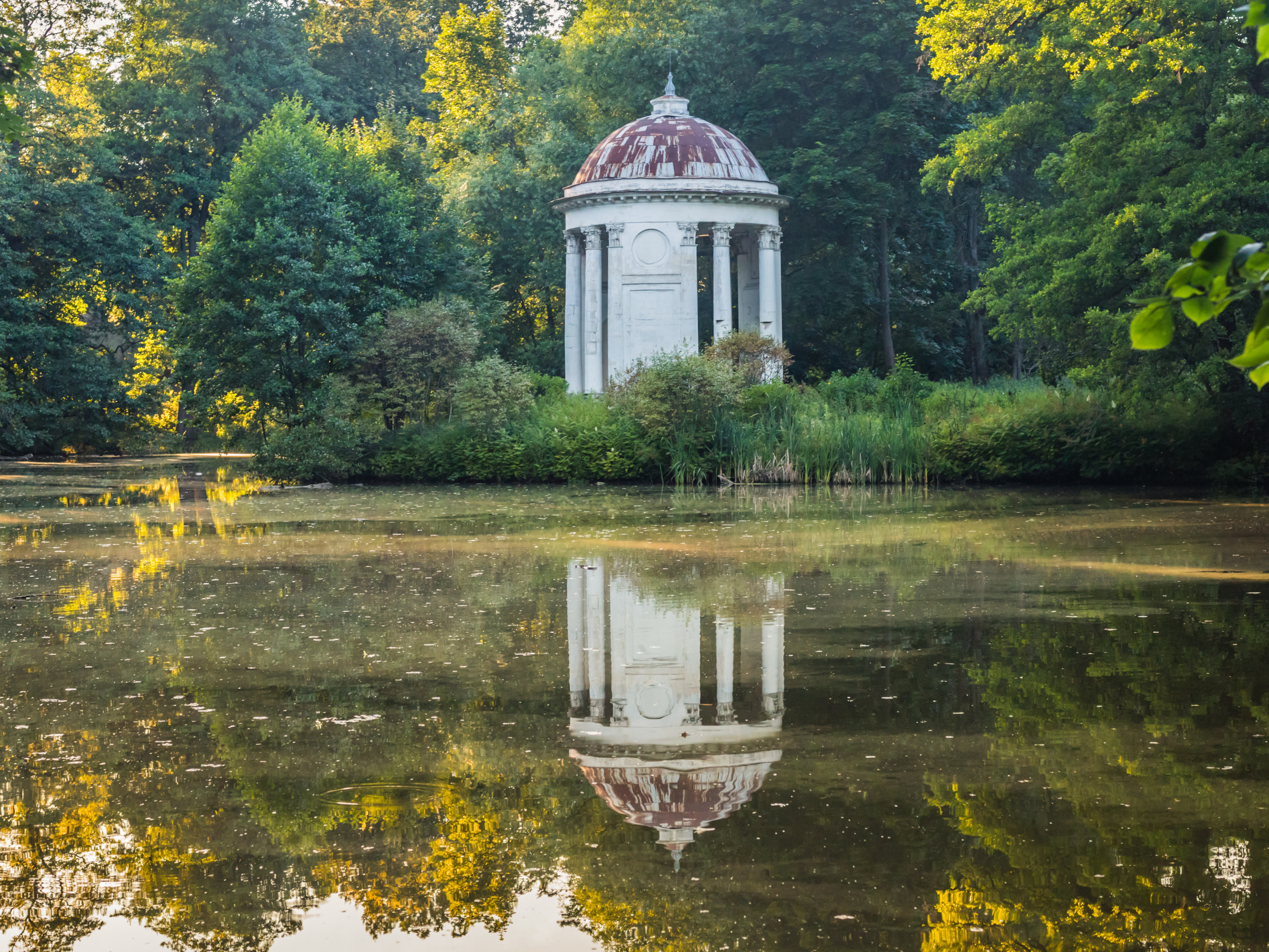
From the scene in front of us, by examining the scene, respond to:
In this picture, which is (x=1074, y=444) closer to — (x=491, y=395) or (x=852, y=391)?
(x=852, y=391)

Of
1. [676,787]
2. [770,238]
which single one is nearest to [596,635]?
[676,787]

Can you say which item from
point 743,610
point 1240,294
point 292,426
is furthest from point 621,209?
point 1240,294

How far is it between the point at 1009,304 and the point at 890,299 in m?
17.1

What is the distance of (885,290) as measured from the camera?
43969 mm

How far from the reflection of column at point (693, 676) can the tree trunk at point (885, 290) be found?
1329 inches

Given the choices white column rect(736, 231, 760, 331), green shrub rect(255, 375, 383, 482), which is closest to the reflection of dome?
green shrub rect(255, 375, 383, 482)

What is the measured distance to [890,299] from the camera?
45531 millimetres

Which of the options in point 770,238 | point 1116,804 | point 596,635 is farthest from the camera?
point 770,238

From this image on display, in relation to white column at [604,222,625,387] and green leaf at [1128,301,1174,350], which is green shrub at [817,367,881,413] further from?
green leaf at [1128,301,1174,350]

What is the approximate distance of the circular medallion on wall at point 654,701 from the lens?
7.74m

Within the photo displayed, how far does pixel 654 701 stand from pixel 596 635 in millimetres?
2240

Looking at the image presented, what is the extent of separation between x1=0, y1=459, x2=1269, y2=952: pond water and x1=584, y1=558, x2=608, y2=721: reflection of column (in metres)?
0.05

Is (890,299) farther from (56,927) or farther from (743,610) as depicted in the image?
(56,927)

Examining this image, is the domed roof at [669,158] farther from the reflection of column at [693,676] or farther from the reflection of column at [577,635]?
the reflection of column at [693,676]
